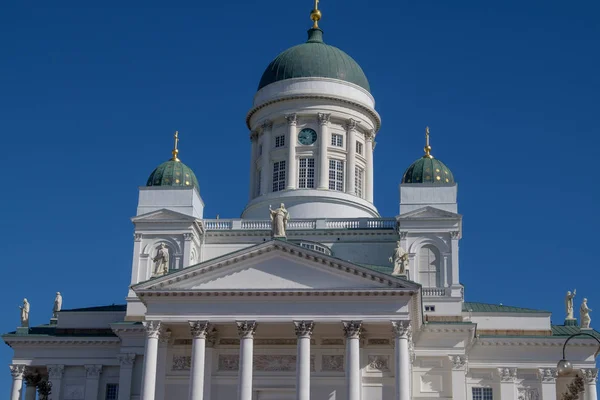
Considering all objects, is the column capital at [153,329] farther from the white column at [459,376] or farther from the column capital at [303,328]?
A: the white column at [459,376]

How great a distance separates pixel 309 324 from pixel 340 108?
21857 millimetres

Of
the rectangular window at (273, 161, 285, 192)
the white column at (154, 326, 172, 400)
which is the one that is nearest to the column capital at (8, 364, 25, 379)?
the white column at (154, 326, 172, 400)

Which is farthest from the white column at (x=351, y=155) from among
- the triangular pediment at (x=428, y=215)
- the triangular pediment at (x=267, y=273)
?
the triangular pediment at (x=267, y=273)

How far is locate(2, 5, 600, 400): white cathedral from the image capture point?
51.9 meters

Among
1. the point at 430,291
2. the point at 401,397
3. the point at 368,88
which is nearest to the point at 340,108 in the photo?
the point at 368,88

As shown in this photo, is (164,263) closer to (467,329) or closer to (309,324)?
(309,324)

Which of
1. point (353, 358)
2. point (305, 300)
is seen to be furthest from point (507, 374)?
point (305, 300)

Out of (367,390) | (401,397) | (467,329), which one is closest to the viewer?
(401,397)

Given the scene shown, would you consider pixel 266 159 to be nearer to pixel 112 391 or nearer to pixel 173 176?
pixel 173 176

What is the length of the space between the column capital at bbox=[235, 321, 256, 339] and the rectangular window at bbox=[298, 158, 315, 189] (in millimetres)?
17995

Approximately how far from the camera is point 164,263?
54.0m

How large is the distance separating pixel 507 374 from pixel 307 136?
19.3m

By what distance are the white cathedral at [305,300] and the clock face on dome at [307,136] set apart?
87 mm

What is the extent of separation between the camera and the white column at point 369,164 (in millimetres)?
70562
